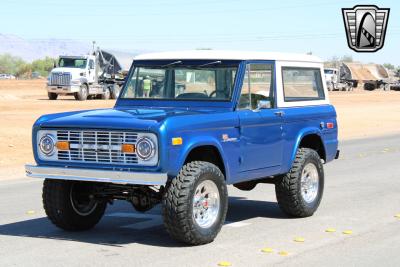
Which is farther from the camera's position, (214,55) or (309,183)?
(309,183)

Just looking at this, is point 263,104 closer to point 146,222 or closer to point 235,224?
point 235,224

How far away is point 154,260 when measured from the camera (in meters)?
7.13

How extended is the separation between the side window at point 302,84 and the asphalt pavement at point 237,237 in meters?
1.46

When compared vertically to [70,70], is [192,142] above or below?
below

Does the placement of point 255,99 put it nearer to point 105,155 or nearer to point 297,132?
point 297,132

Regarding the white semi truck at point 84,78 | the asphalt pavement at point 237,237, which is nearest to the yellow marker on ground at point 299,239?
the asphalt pavement at point 237,237

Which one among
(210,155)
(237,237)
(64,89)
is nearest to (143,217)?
(237,237)

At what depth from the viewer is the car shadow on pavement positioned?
26.7 feet

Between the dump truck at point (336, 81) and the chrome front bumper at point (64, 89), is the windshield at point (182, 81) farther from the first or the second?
the dump truck at point (336, 81)

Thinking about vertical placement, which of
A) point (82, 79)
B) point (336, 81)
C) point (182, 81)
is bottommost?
point (336, 81)

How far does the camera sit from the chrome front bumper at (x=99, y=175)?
23.9 feet

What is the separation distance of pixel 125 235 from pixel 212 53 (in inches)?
89.4

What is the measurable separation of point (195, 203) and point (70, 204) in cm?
155

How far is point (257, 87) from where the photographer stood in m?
9.02
